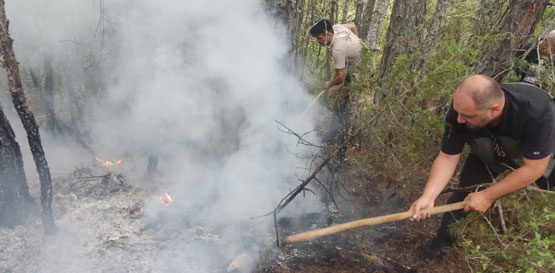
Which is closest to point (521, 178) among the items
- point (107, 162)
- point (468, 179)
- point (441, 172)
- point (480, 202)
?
point (480, 202)

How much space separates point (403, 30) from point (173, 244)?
4487 millimetres

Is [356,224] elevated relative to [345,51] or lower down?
lower down

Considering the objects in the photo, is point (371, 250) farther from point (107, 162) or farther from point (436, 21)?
point (107, 162)

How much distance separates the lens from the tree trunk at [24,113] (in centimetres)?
296

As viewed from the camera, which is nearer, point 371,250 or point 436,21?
point 371,250

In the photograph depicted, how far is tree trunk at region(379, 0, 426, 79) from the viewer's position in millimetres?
4562

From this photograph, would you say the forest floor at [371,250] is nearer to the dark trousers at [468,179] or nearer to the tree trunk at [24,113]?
the dark trousers at [468,179]

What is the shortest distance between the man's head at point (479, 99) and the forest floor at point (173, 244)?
2.02 m

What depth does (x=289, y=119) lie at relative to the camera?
15.9ft

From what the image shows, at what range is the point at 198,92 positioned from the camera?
436 cm

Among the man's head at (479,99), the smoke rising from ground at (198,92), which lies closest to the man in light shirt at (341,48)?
the smoke rising from ground at (198,92)

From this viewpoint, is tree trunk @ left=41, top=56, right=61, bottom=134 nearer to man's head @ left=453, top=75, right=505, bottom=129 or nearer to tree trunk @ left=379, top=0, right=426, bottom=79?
tree trunk @ left=379, top=0, right=426, bottom=79

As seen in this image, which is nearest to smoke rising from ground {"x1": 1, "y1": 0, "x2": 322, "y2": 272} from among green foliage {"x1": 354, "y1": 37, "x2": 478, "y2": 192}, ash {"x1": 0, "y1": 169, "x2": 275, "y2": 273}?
ash {"x1": 0, "y1": 169, "x2": 275, "y2": 273}

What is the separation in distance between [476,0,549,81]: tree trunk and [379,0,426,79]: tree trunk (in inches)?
43.9
